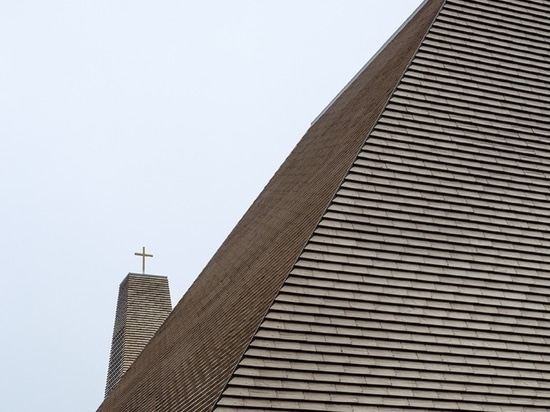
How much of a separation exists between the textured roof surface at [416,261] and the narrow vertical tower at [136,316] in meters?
11.1

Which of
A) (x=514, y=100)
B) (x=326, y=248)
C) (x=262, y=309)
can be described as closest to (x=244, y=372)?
(x=262, y=309)

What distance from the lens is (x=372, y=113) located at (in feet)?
32.5

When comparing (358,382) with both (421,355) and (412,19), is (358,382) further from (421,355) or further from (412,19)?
(412,19)

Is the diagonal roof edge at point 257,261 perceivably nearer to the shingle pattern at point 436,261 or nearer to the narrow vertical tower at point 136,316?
the shingle pattern at point 436,261

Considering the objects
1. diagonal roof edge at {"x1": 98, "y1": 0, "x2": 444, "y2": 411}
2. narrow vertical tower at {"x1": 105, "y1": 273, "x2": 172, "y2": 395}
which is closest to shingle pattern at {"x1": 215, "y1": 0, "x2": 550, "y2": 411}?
diagonal roof edge at {"x1": 98, "y1": 0, "x2": 444, "y2": 411}

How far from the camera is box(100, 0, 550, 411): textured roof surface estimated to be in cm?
756

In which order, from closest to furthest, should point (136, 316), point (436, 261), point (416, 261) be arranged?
point (416, 261) < point (436, 261) < point (136, 316)

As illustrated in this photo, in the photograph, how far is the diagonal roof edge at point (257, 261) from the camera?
27.3 ft

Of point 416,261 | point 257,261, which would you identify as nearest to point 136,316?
point 257,261

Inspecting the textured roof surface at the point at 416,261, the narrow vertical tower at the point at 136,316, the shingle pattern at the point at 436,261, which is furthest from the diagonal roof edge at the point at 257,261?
the narrow vertical tower at the point at 136,316

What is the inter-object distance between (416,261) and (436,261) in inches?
11.6

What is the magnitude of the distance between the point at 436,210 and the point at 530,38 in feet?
12.9

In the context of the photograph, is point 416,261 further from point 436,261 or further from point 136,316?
point 136,316

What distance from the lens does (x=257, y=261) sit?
10852 mm
